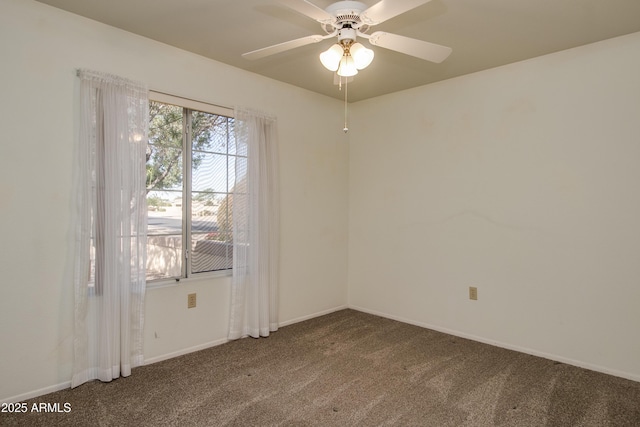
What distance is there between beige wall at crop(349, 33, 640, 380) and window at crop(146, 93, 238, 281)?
67.0 inches

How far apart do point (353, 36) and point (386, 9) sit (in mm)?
271

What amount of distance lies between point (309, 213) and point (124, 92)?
6.66 ft

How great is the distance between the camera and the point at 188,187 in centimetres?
301

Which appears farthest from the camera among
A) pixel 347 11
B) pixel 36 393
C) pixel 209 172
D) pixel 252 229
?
pixel 252 229

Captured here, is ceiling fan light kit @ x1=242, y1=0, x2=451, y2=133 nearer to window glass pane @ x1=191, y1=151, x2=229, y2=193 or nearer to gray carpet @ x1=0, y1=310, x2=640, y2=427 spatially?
window glass pane @ x1=191, y1=151, x2=229, y2=193

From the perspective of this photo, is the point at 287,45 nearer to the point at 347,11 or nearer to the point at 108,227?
the point at 347,11

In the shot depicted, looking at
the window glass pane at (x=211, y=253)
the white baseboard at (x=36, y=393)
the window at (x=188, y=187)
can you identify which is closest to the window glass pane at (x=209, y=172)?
the window at (x=188, y=187)

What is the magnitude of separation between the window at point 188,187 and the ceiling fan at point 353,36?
112 centimetres

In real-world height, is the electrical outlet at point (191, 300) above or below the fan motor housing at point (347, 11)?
below

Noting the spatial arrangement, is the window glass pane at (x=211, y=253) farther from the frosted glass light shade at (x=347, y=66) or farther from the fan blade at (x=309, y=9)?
the fan blade at (x=309, y=9)

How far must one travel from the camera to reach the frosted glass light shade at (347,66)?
1.96 m

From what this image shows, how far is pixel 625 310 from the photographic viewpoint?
8.55 ft

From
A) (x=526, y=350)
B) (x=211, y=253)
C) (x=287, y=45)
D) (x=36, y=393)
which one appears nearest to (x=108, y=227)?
(x=211, y=253)

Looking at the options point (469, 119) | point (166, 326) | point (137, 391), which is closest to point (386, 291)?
point (469, 119)
